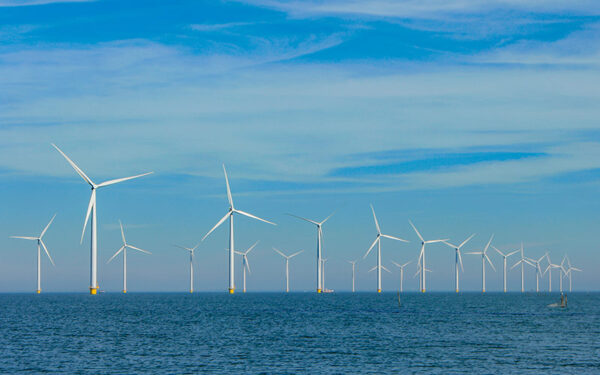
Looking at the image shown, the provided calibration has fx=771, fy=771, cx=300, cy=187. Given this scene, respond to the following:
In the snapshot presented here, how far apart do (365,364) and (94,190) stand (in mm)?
114838

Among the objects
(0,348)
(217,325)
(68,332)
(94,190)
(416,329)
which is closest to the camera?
(0,348)

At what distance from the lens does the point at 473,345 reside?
280ft

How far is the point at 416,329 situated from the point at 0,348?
5636 centimetres

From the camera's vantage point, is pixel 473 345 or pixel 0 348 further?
pixel 473 345

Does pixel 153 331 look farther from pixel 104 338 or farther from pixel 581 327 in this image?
pixel 581 327

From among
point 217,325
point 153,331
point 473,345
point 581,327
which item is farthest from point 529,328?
point 153,331

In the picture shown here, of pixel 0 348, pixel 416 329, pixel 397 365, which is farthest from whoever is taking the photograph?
pixel 416 329

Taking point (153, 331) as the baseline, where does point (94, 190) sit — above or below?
above

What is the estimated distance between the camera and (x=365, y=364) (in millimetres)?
68250

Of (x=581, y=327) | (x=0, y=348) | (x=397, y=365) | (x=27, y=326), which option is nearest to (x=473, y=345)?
(x=397, y=365)

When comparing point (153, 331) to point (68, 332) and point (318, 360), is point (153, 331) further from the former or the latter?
point (318, 360)

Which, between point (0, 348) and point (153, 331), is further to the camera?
point (153, 331)

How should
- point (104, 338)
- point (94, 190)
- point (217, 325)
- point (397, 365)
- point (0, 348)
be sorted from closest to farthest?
point (397, 365), point (0, 348), point (104, 338), point (217, 325), point (94, 190)

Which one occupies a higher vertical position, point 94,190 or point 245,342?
point 94,190
